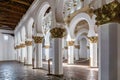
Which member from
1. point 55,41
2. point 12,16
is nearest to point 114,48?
point 55,41

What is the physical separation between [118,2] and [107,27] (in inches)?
36.4

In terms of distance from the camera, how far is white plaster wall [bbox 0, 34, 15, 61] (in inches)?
1080

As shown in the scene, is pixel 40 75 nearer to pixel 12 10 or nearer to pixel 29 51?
pixel 29 51

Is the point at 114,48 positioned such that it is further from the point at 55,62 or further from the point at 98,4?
the point at 55,62

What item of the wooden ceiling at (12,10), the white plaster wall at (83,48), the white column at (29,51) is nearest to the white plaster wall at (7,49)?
the wooden ceiling at (12,10)

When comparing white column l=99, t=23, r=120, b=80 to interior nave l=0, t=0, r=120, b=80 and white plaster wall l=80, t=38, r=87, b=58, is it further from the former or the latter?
white plaster wall l=80, t=38, r=87, b=58

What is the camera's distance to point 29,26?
18.2 metres

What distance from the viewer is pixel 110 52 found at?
5965 mm

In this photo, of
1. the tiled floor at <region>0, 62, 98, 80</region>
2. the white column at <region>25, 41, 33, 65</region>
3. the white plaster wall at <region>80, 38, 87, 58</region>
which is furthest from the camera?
the white plaster wall at <region>80, 38, 87, 58</region>

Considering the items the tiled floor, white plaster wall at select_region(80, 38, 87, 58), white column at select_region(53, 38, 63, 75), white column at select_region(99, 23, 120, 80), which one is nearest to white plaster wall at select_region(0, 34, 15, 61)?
white plaster wall at select_region(80, 38, 87, 58)

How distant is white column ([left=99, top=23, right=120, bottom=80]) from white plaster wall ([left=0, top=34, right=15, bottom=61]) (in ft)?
78.2

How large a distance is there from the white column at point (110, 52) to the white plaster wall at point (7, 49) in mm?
23840

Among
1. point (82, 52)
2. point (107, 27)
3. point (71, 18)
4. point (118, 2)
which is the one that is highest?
point (71, 18)

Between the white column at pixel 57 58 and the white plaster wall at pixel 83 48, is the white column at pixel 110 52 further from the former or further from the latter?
the white plaster wall at pixel 83 48
